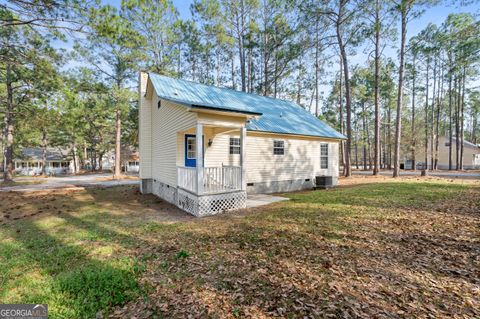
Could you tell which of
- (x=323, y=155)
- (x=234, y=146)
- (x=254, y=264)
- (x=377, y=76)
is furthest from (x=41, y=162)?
(x=377, y=76)

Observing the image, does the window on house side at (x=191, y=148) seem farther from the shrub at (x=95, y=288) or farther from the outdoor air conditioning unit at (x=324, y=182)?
the outdoor air conditioning unit at (x=324, y=182)

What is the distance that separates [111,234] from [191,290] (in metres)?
3.73

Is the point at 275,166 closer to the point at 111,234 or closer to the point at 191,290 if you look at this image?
the point at 111,234

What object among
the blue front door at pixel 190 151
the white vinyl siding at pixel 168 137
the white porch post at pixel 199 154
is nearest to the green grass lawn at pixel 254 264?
the white porch post at pixel 199 154

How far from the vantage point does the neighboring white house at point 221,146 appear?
301 inches

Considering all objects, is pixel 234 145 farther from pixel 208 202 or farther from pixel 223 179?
pixel 208 202

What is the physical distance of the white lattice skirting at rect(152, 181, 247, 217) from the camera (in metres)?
7.31

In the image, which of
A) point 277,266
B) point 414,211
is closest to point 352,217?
point 414,211

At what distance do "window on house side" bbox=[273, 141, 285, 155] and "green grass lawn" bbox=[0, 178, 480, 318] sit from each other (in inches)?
213

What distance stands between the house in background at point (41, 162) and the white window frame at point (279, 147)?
44.0 metres

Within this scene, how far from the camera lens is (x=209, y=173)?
7543mm

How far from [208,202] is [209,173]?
102cm

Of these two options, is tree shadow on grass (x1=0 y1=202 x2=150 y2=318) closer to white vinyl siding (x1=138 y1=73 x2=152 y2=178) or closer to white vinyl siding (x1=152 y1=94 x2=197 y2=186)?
white vinyl siding (x1=152 y1=94 x2=197 y2=186)

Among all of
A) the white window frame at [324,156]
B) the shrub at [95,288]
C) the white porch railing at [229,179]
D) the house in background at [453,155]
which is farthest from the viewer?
the house in background at [453,155]
